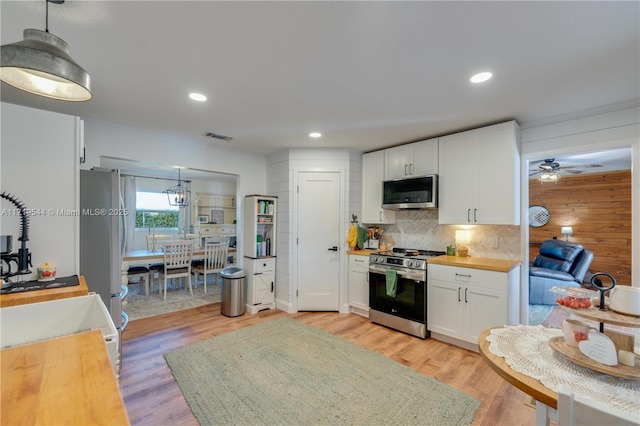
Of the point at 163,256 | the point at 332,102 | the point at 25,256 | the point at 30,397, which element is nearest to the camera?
the point at 30,397

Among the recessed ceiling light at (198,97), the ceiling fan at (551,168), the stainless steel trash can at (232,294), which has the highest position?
the recessed ceiling light at (198,97)

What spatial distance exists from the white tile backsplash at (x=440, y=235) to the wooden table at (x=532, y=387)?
250 cm

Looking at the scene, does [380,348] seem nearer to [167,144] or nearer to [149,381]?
[149,381]

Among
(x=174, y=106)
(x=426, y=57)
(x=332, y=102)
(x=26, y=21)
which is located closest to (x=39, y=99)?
(x=174, y=106)

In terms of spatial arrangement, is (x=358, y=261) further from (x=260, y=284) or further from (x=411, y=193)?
(x=260, y=284)

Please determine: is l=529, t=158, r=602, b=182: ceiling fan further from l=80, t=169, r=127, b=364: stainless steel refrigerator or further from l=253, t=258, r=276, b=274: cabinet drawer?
l=80, t=169, r=127, b=364: stainless steel refrigerator

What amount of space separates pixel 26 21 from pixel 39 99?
143 centimetres

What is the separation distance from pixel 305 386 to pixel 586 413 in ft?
6.58

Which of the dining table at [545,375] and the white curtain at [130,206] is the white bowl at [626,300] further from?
the white curtain at [130,206]

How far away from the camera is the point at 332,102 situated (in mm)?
2506

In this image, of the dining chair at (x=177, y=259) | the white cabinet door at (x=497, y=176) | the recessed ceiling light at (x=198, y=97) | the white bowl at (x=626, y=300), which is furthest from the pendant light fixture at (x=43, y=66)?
the dining chair at (x=177, y=259)

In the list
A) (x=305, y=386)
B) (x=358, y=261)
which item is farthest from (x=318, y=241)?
(x=305, y=386)

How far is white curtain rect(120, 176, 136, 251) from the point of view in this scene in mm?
6129

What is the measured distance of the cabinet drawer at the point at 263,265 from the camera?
13.3ft
